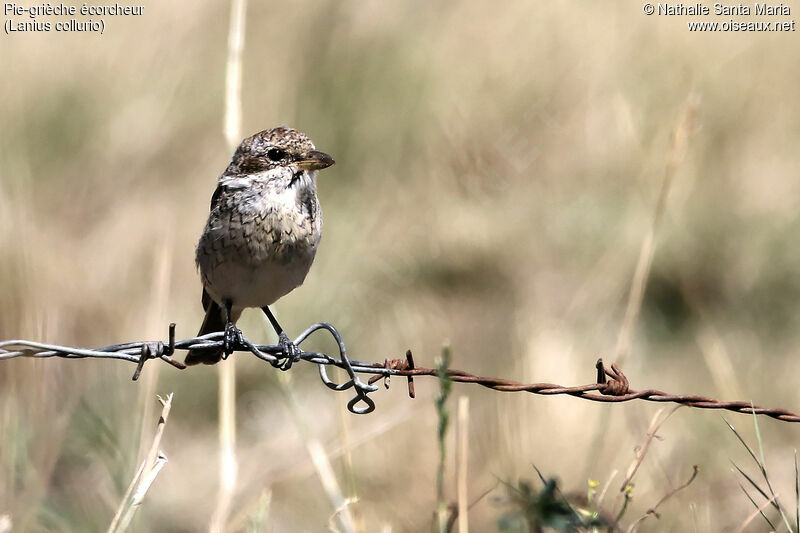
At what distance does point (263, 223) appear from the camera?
4.59 m

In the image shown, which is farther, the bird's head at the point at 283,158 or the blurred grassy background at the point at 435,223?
the blurred grassy background at the point at 435,223

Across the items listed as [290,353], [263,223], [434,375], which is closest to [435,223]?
[263,223]

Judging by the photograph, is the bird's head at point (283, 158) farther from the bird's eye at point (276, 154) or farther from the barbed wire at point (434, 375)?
the barbed wire at point (434, 375)

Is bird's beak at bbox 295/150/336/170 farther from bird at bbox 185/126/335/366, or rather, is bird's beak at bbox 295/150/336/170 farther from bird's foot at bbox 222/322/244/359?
bird's foot at bbox 222/322/244/359

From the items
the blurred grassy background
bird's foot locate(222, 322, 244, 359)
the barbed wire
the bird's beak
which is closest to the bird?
the bird's beak

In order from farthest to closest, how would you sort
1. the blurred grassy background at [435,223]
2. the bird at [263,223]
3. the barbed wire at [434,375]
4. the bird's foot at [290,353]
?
the blurred grassy background at [435,223] < the bird at [263,223] < the bird's foot at [290,353] < the barbed wire at [434,375]

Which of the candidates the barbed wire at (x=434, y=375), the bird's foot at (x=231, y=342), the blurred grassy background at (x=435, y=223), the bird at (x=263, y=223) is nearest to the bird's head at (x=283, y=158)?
the bird at (x=263, y=223)

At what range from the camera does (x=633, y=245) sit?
7.39 m

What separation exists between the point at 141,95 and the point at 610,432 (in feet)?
15.7

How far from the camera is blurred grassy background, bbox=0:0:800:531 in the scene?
5785mm

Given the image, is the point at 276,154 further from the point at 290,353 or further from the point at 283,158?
the point at 290,353

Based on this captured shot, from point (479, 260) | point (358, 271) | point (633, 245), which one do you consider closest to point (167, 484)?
point (358, 271)

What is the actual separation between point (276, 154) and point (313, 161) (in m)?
0.19

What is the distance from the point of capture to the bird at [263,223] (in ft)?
15.1
